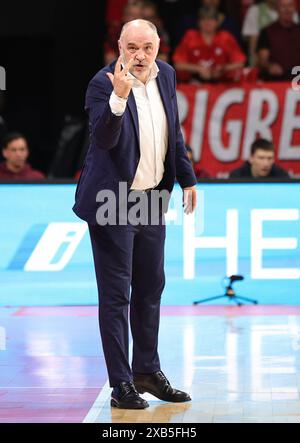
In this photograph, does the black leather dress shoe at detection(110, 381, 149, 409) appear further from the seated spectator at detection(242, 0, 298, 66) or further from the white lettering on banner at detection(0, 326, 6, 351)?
the seated spectator at detection(242, 0, 298, 66)

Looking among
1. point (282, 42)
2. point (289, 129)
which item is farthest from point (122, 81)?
point (282, 42)

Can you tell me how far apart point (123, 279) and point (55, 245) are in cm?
342

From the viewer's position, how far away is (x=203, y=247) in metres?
9.31

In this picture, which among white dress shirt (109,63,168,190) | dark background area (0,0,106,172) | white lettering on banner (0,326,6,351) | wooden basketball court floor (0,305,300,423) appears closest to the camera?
wooden basketball court floor (0,305,300,423)

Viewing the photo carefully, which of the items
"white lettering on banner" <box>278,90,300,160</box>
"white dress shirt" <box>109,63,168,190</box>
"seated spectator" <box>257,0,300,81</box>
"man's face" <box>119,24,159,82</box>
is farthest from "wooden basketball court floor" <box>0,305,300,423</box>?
"seated spectator" <box>257,0,300,81</box>

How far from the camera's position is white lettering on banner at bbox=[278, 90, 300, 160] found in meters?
12.7

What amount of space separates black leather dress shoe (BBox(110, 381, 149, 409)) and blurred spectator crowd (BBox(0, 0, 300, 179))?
7215 millimetres

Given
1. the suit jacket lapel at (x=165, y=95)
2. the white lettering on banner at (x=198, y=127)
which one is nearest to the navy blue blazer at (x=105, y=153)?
the suit jacket lapel at (x=165, y=95)

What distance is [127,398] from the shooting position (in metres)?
5.95

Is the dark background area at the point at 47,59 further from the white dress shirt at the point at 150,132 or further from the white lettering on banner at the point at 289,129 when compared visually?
the white dress shirt at the point at 150,132

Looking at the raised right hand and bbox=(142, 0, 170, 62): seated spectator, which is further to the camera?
bbox=(142, 0, 170, 62): seated spectator

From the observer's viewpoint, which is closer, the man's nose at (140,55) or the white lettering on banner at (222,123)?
the man's nose at (140,55)

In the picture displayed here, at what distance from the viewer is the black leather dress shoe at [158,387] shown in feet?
20.1
